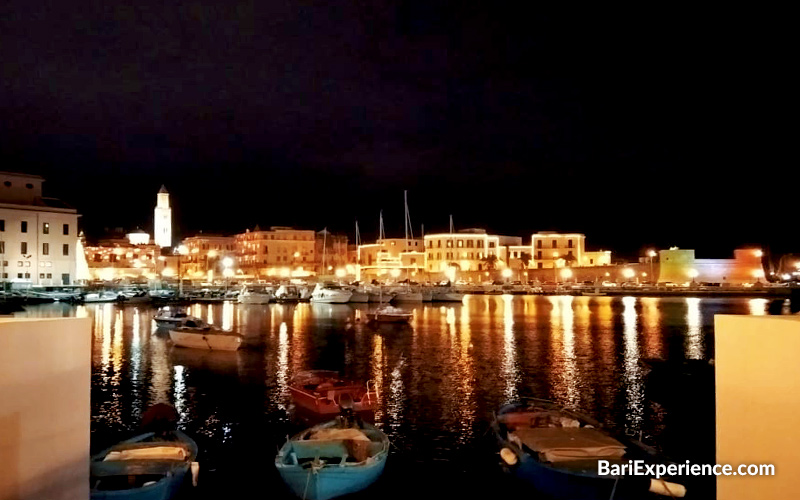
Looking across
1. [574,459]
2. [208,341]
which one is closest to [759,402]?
[574,459]

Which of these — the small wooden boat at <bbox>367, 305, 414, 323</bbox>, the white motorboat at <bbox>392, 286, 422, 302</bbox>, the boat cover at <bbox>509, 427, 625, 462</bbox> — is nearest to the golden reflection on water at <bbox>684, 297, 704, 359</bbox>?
the small wooden boat at <bbox>367, 305, 414, 323</bbox>

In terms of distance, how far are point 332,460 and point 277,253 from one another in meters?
114

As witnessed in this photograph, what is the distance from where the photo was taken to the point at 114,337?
36.2 metres

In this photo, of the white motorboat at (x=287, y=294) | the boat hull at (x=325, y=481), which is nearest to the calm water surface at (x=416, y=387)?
the boat hull at (x=325, y=481)

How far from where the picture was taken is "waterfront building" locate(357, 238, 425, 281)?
115m

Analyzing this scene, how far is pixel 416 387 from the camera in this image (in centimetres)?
2119

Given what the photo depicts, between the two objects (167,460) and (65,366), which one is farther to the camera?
(167,460)

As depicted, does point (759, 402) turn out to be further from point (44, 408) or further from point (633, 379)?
point (633, 379)

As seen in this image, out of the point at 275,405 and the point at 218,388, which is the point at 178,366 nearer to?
the point at 218,388

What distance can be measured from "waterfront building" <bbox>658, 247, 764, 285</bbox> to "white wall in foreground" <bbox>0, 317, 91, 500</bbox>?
9679cm

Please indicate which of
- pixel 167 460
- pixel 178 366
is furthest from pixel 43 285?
pixel 167 460

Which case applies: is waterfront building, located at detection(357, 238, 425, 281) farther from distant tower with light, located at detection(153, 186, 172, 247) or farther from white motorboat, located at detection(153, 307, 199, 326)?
white motorboat, located at detection(153, 307, 199, 326)

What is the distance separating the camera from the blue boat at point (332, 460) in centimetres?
1045

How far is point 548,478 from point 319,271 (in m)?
117
